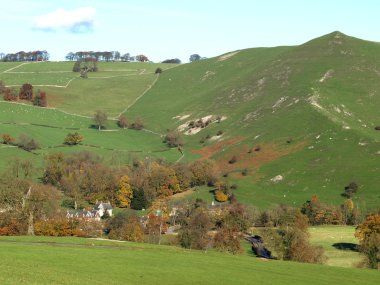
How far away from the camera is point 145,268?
2239 inches

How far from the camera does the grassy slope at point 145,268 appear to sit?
48803mm

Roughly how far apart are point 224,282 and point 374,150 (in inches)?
4704

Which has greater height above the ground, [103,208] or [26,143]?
[26,143]

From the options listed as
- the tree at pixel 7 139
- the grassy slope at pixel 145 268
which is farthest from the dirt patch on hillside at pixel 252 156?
the grassy slope at pixel 145 268

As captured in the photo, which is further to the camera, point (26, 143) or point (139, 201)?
point (26, 143)

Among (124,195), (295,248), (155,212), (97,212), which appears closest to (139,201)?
(124,195)

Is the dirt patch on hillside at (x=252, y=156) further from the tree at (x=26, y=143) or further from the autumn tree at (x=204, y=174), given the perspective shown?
the tree at (x=26, y=143)

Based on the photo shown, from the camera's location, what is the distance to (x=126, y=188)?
156000 millimetres

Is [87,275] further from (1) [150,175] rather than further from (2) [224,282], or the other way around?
(1) [150,175]

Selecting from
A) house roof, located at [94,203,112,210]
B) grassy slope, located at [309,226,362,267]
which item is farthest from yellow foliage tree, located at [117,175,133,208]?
grassy slope, located at [309,226,362,267]

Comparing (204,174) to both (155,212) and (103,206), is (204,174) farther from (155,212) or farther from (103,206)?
(103,206)

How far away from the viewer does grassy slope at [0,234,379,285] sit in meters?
48.8

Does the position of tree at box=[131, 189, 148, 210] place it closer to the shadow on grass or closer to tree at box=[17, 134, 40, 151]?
tree at box=[17, 134, 40, 151]

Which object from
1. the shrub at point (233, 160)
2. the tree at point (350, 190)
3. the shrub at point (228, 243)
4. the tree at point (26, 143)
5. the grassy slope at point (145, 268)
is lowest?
the shrub at point (228, 243)
